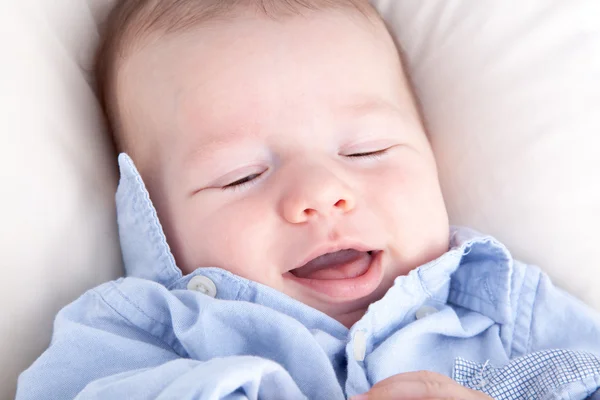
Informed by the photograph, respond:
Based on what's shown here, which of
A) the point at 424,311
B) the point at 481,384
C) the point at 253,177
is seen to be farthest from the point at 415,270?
the point at 253,177

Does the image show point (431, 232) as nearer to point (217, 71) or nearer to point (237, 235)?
point (237, 235)

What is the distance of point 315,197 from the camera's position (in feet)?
3.79

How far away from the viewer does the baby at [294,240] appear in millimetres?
1134

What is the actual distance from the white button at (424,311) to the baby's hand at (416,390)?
37cm

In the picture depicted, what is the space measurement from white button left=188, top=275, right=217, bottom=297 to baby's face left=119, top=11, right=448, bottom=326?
0.12 feet

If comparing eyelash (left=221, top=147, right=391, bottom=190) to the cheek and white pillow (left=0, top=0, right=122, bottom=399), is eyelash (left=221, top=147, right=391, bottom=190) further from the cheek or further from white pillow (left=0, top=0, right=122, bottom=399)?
white pillow (left=0, top=0, right=122, bottom=399)

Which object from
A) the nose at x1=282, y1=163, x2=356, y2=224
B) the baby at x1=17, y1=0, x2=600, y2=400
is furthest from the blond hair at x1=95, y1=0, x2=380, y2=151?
the nose at x1=282, y1=163, x2=356, y2=224

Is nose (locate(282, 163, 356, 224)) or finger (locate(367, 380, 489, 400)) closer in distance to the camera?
finger (locate(367, 380, 489, 400))

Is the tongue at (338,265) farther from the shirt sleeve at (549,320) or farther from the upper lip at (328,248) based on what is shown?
the shirt sleeve at (549,320)

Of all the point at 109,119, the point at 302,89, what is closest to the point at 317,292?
the point at 302,89

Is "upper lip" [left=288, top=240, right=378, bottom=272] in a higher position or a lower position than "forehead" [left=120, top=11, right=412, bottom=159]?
lower

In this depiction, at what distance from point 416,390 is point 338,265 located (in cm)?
40

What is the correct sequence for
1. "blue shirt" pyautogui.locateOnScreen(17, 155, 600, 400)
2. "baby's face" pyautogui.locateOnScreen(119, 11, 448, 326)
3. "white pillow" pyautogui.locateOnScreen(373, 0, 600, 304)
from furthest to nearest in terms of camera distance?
"white pillow" pyautogui.locateOnScreen(373, 0, 600, 304)
"baby's face" pyautogui.locateOnScreen(119, 11, 448, 326)
"blue shirt" pyautogui.locateOnScreen(17, 155, 600, 400)

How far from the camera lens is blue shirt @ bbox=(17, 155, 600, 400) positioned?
42.4 inches
